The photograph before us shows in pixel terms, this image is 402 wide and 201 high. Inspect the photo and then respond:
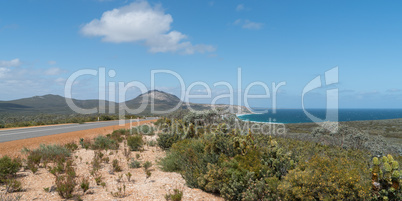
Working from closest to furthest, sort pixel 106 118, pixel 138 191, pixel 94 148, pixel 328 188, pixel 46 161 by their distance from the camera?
pixel 328 188 → pixel 138 191 → pixel 46 161 → pixel 94 148 → pixel 106 118

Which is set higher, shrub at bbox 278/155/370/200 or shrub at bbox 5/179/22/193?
shrub at bbox 278/155/370/200

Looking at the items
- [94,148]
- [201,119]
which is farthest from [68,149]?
[201,119]

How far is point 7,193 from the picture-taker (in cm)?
565

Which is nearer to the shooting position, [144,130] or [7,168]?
[7,168]

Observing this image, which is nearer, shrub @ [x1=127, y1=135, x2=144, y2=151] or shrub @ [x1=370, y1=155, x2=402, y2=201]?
shrub @ [x1=370, y1=155, x2=402, y2=201]

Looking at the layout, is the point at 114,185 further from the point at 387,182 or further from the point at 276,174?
the point at 387,182

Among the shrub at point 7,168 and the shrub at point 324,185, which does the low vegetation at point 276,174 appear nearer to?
the shrub at point 324,185

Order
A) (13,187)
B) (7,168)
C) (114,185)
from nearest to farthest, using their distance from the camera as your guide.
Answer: (13,187) < (114,185) < (7,168)

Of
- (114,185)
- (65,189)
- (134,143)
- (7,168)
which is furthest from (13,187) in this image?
(134,143)

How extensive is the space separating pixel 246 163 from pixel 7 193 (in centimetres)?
631

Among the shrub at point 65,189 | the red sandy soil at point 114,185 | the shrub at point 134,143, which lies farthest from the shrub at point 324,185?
the shrub at point 134,143

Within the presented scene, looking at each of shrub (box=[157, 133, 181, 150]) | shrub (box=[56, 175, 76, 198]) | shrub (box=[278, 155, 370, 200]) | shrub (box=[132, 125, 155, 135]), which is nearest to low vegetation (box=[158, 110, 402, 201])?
shrub (box=[278, 155, 370, 200])

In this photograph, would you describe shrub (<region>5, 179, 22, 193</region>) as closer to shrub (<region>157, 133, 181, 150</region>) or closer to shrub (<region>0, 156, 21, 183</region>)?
shrub (<region>0, 156, 21, 183</region>)

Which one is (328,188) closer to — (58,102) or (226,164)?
(226,164)
